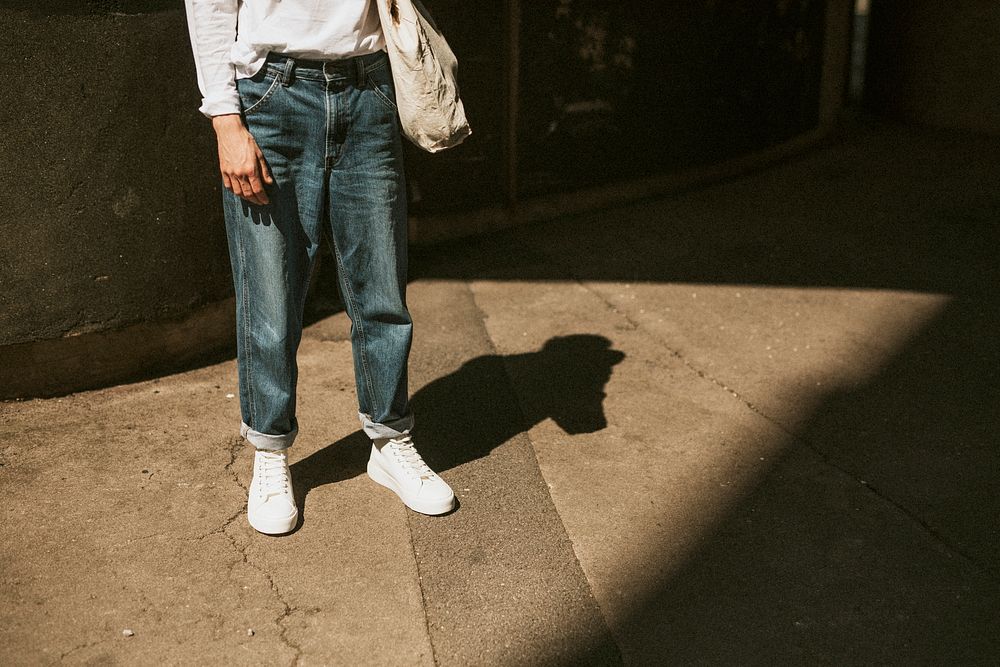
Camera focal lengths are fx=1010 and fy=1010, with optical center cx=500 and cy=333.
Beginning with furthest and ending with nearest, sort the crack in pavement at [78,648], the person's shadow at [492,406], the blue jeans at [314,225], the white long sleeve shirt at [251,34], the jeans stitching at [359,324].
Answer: the person's shadow at [492,406] → the jeans stitching at [359,324] → the blue jeans at [314,225] → the white long sleeve shirt at [251,34] → the crack in pavement at [78,648]

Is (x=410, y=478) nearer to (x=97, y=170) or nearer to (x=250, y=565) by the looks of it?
(x=250, y=565)

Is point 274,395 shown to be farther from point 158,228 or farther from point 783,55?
point 783,55

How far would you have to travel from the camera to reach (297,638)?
103 inches

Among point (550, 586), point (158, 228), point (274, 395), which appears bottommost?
point (550, 586)

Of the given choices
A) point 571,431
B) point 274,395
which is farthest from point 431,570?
point 571,431

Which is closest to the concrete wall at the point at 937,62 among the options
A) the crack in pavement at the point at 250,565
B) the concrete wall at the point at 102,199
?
the concrete wall at the point at 102,199

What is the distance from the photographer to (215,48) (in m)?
2.62

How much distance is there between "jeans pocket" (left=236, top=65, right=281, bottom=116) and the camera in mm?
2682

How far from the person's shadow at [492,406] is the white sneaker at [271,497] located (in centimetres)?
11

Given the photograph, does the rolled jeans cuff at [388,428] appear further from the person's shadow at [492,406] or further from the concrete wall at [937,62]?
the concrete wall at [937,62]

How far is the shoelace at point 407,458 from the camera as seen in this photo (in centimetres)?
321

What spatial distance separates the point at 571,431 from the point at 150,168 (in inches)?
72.5

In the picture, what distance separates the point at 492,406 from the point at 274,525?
3.81 ft

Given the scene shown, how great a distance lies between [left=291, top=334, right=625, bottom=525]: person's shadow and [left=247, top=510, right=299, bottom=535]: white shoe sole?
11 cm
